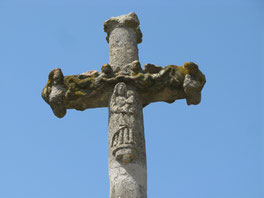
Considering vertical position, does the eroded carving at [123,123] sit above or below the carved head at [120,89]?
below

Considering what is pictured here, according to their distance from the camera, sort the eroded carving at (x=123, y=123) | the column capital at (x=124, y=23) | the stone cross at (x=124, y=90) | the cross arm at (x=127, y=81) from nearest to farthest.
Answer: the eroded carving at (x=123, y=123)
the stone cross at (x=124, y=90)
the cross arm at (x=127, y=81)
the column capital at (x=124, y=23)

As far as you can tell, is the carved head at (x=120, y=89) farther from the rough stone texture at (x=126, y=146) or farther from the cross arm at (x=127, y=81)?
the cross arm at (x=127, y=81)

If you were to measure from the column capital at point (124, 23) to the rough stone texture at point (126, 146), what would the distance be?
4.85ft

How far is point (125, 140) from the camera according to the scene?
6.16 meters

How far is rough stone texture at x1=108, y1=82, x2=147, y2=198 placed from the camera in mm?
5926

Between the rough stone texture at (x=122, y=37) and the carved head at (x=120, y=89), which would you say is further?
the rough stone texture at (x=122, y=37)

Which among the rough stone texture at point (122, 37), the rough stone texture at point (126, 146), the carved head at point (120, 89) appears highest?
the rough stone texture at point (122, 37)

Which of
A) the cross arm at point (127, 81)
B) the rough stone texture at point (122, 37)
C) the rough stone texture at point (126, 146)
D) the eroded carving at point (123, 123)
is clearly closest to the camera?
A: the rough stone texture at point (126, 146)

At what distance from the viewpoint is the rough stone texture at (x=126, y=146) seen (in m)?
5.93

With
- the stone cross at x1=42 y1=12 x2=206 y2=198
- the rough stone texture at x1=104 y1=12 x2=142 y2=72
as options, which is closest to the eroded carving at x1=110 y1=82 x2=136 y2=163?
the stone cross at x1=42 y1=12 x2=206 y2=198

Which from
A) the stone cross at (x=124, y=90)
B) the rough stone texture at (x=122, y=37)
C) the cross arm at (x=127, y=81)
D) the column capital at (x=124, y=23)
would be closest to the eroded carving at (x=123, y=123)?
the stone cross at (x=124, y=90)

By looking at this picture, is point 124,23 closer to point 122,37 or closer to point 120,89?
point 122,37

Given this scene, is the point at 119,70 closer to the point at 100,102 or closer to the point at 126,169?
the point at 100,102

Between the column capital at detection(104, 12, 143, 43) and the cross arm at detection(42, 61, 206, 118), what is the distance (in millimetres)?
1110
